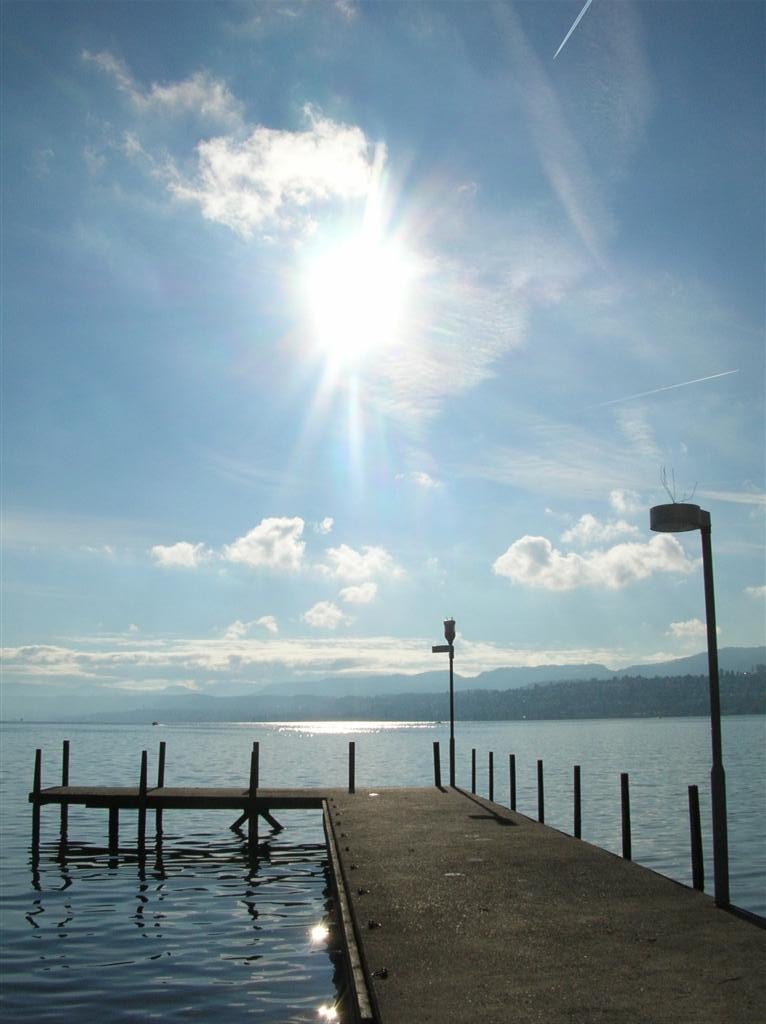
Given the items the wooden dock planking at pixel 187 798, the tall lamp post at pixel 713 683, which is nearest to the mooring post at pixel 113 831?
the wooden dock planking at pixel 187 798

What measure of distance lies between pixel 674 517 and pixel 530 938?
585 centimetres

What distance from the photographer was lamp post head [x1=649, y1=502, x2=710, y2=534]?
12.7 metres

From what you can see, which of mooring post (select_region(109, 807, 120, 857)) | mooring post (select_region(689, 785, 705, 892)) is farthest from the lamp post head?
mooring post (select_region(109, 807, 120, 857))

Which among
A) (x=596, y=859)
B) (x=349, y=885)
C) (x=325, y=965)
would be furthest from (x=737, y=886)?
(x=349, y=885)

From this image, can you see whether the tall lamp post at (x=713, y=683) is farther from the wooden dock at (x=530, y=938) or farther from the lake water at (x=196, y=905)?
the lake water at (x=196, y=905)

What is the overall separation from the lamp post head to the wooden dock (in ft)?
16.5

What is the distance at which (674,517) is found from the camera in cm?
1273

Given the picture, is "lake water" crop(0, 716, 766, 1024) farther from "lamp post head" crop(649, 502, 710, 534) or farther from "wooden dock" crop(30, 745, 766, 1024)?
"lamp post head" crop(649, 502, 710, 534)

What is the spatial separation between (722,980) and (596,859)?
307 inches

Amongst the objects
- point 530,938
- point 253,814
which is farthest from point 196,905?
point 530,938

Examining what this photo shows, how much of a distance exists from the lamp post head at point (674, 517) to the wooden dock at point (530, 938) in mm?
5020

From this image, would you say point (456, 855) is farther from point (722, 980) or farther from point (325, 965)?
point (722, 980)

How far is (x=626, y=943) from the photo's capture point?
9945 mm

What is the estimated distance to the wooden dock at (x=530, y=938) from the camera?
7879 mm
